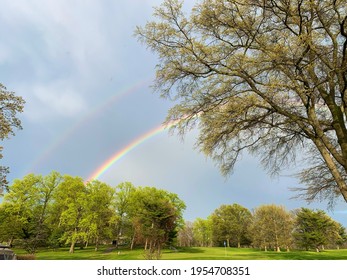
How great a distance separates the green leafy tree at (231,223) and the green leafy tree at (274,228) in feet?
28.6

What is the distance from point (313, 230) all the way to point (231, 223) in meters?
17.7

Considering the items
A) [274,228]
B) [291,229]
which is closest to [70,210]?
[274,228]

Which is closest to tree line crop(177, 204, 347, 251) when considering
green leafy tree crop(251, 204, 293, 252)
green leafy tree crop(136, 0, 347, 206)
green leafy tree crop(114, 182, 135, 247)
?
green leafy tree crop(251, 204, 293, 252)

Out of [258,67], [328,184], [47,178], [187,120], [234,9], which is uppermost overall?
[47,178]

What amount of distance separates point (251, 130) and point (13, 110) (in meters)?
10.5

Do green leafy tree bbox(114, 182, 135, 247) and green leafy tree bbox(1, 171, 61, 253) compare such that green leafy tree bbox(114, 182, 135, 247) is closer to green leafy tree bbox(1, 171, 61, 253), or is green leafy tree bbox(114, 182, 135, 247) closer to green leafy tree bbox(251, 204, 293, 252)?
green leafy tree bbox(1, 171, 61, 253)

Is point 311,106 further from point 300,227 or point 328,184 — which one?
point 300,227

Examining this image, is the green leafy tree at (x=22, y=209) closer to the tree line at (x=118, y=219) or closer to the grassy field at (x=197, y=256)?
the tree line at (x=118, y=219)

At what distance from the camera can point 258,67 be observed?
24.4ft

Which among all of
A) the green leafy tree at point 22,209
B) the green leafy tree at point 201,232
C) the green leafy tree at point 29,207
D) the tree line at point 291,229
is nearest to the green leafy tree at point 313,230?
the tree line at point 291,229

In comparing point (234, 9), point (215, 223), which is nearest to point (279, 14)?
point (234, 9)

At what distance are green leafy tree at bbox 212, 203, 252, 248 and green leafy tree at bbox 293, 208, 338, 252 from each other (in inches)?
513

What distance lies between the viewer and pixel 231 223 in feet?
206

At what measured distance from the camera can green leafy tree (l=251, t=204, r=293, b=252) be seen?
50250 millimetres
